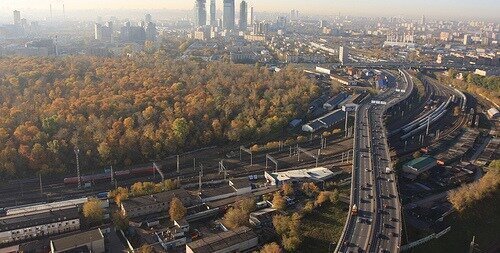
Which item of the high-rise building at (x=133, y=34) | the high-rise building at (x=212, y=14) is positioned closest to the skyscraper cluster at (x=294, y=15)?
the high-rise building at (x=212, y=14)

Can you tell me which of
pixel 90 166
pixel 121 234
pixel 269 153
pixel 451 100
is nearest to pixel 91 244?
pixel 121 234

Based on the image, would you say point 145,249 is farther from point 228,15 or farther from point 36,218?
point 228,15

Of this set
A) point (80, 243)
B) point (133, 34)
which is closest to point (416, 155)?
point (80, 243)

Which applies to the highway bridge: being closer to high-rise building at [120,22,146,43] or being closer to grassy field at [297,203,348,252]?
grassy field at [297,203,348,252]

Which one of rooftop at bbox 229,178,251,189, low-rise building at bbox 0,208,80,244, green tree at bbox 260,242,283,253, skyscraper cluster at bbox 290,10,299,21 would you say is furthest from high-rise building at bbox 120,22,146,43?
skyscraper cluster at bbox 290,10,299,21

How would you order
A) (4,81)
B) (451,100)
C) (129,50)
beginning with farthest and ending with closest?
(129,50) → (451,100) → (4,81)

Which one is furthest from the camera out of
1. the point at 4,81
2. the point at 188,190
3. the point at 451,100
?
the point at 451,100

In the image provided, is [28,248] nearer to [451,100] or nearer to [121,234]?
[121,234]

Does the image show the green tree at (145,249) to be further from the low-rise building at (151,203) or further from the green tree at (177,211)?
the low-rise building at (151,203)
